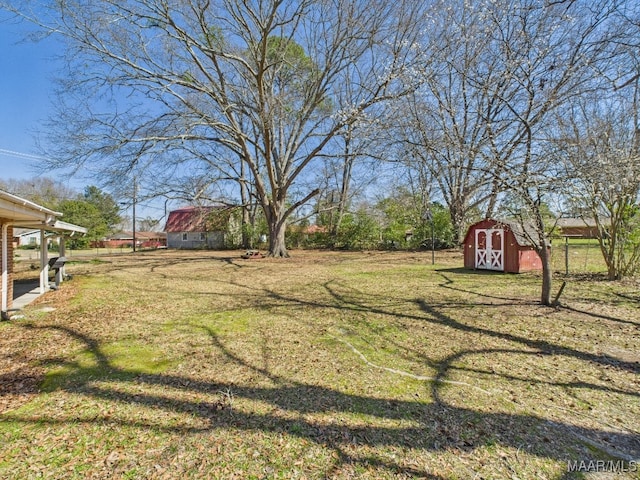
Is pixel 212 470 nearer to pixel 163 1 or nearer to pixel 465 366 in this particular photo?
pixel 465 366

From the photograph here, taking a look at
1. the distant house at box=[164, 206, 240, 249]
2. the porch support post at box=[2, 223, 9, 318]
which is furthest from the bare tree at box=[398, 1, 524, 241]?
the distant house at box=[164, 206, 240, 249]

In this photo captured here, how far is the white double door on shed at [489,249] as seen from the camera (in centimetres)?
1023

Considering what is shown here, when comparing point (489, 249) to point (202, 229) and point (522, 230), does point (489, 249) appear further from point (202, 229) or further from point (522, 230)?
point (202, 229)

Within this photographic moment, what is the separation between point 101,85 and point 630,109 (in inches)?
600

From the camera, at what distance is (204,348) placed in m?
3.97

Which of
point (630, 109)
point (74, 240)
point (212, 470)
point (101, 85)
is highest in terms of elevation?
point (101, 85)

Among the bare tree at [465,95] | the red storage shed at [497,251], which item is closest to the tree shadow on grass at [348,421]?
the bare tree at [465,95]

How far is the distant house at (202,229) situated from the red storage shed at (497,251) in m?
18.6

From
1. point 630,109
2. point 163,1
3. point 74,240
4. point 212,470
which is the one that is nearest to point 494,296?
point 630,109

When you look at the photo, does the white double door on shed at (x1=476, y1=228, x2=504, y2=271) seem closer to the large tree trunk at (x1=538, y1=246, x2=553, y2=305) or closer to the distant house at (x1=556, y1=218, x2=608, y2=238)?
the distant house at (x1=556, y1=218, x2=608, y2=238)

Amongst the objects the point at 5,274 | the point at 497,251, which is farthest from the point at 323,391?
the point at 497,251

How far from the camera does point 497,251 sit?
10.4 metres

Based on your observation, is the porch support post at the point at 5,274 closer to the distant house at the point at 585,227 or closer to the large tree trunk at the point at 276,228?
the large tree trunk at the point at 276,228

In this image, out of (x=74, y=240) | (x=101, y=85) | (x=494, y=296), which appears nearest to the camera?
(x=494, y=296)
